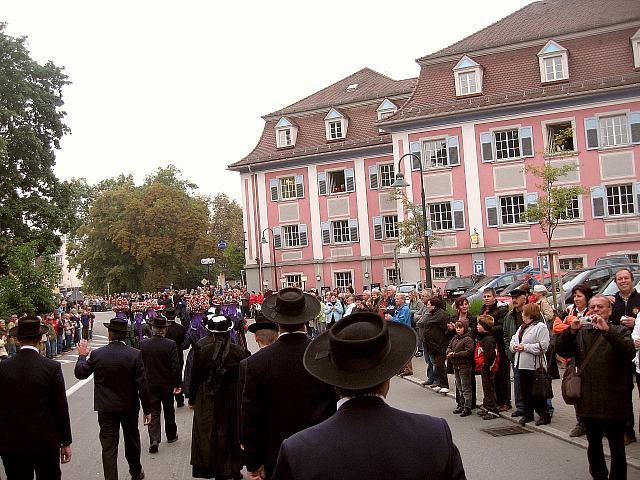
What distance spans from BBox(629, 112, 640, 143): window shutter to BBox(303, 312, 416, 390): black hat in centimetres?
3891

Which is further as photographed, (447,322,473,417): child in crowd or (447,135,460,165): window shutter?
(447,135,460,165): window shutter

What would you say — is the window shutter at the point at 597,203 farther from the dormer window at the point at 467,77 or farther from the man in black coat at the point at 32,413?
the man in black coat at the point at 32,413

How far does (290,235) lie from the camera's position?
170 feet

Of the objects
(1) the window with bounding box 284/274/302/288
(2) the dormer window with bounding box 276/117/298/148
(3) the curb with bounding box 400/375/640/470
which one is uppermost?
(2) the dormer window with bounding box 276/117/298/148

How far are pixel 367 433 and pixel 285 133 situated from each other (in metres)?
50.2

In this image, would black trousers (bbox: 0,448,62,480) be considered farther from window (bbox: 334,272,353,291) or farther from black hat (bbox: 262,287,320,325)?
window (bbox: 334,272,353,291)

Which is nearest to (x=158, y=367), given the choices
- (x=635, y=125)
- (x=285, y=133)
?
(x=635, y=125)

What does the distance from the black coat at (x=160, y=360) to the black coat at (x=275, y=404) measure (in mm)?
5357

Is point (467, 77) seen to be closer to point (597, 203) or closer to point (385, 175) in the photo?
point (385, 175)

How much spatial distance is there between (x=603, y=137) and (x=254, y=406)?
37.7 metres

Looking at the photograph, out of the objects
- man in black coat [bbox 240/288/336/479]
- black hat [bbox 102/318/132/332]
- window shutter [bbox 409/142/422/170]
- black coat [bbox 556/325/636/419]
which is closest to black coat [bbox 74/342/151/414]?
black hat [bbox 102/318/132/332]

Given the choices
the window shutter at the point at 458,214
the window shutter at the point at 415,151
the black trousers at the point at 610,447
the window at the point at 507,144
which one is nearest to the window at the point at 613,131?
the window at the point at 507,144

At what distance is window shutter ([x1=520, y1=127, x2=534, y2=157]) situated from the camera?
4009cm

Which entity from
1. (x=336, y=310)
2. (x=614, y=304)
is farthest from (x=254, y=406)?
(x=336, y=310)
